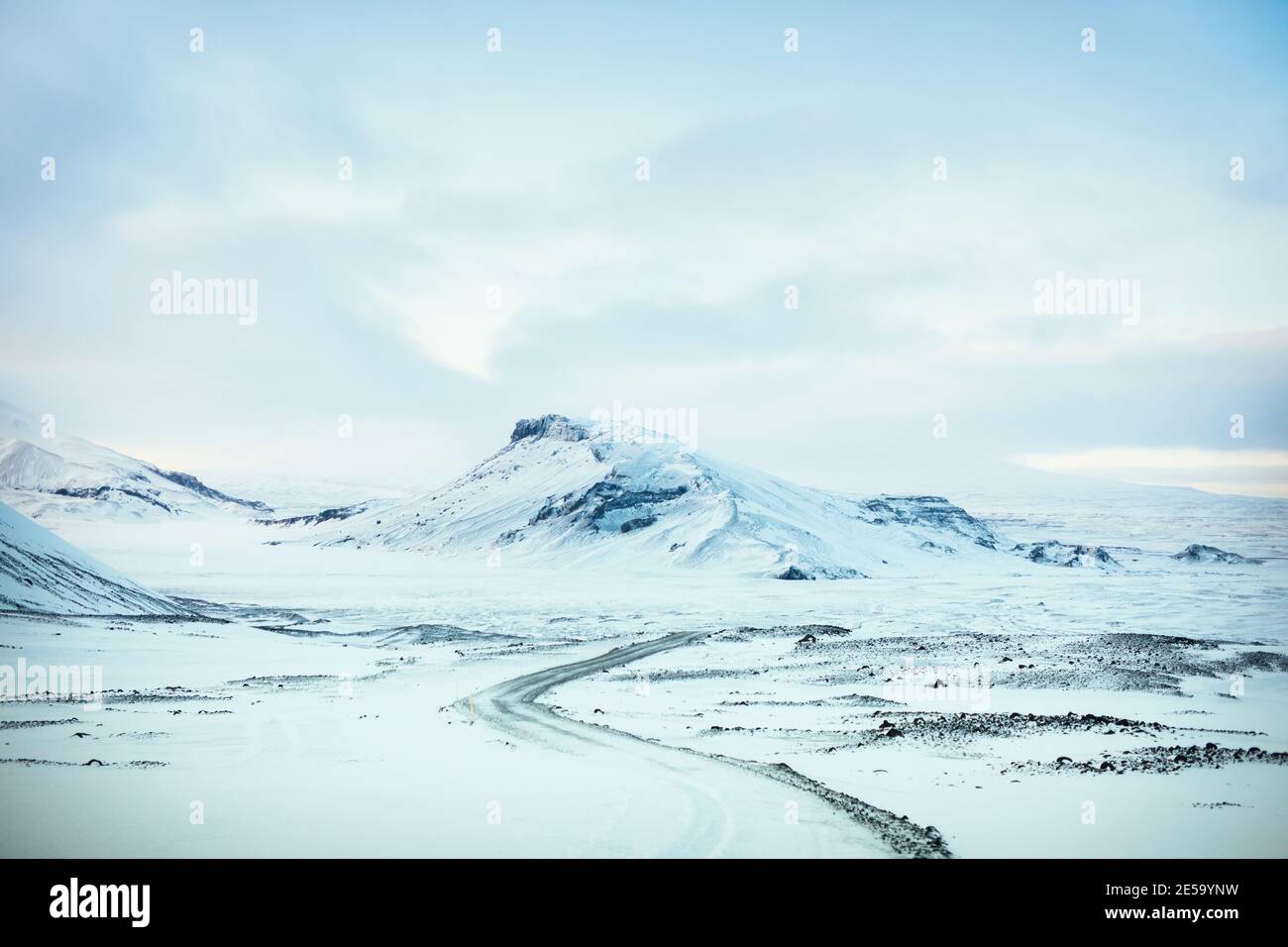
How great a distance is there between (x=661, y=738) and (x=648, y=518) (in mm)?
120303

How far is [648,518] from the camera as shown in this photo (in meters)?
141

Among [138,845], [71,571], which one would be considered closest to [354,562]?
[71,571]

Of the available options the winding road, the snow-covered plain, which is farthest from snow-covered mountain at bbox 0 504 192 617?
the winding road

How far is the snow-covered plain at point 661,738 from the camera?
39.2 feet

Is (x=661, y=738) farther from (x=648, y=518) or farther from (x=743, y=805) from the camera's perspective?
(x=648, y=518)

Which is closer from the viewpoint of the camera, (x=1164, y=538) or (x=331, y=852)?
(x=331, y=852)

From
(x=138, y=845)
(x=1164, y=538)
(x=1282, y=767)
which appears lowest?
(x=1164, y=538)

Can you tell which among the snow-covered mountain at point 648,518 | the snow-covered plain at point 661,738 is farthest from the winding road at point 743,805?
the snow-covered mountain at point 648,518

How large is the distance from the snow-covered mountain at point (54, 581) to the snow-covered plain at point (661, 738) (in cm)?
312

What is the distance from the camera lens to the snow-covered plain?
39.2 feet

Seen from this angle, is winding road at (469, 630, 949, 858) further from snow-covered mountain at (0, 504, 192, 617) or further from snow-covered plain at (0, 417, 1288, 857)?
snow-covered mountain at (0, 504, 192, 617)
